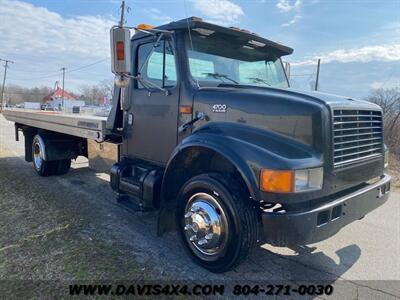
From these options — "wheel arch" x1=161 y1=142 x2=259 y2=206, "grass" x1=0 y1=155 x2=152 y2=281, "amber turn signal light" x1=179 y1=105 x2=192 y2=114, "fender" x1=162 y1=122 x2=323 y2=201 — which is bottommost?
"grass" x1=0 y1=155 x2=152 y2=281

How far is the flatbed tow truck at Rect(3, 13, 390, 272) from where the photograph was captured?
109 inches

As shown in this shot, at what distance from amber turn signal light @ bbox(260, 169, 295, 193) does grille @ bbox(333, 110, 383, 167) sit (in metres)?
0.52

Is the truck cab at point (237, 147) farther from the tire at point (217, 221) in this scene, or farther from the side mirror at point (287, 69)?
the side mirror at point (287, 69)

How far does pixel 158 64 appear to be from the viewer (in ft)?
13.3

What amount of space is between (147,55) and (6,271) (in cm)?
280

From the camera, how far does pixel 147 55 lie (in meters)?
4.23

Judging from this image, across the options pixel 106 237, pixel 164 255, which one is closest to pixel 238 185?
pixel 164 255

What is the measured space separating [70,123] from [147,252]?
3.14 m

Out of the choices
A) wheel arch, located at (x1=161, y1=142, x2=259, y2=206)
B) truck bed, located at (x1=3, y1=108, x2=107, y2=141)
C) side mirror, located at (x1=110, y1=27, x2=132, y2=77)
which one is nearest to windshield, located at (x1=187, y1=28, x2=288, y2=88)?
side mirror, located at (x1=110, y1=27, x2=132, y2=77)

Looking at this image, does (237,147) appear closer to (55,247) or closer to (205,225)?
(205,225)

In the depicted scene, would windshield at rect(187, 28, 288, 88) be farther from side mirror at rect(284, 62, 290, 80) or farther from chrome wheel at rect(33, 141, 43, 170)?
chrome wheel at rect(33, 141, 43, 170)

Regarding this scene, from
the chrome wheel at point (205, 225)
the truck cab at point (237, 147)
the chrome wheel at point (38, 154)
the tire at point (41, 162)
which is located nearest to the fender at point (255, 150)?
the truck cab at point (237, 147)

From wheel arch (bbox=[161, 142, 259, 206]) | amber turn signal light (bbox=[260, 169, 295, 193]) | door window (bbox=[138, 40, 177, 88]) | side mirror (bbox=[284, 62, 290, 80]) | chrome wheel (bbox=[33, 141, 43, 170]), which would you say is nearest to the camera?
amber turn signal light (bbox=[260, 169, 295, 193])

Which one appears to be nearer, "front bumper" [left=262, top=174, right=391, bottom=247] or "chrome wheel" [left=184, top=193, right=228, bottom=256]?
"front bumper" [left=262, top=174, right=391, bottom=247]
